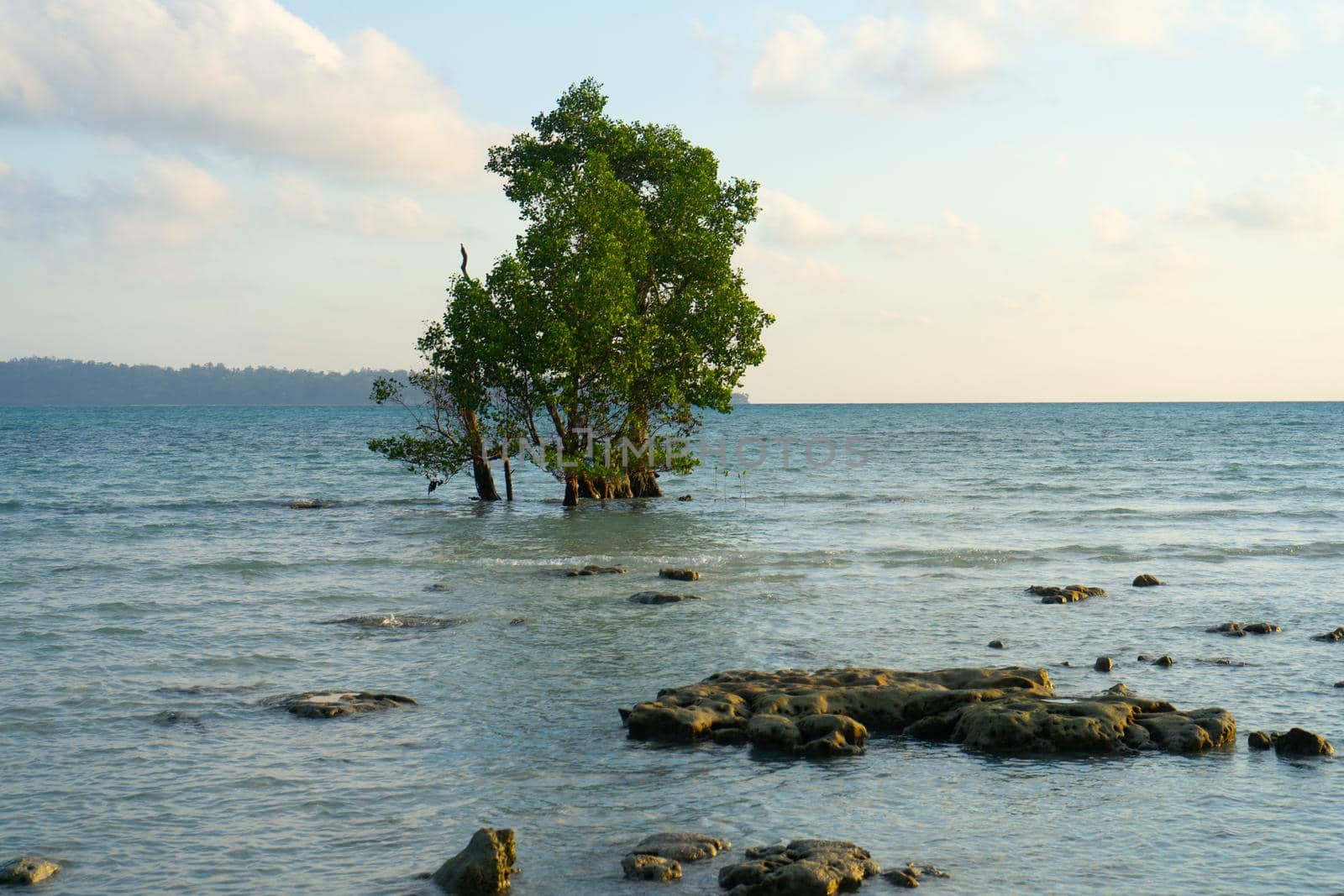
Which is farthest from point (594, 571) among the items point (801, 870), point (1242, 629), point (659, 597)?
point (801, 870)

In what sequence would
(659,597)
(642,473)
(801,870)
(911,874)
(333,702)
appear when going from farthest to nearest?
(642,473), (659,597), (333,702), (911,874), (801,870)

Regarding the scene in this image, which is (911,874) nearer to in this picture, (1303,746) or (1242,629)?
(1303,746)

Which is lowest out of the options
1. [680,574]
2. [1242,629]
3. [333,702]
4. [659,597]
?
[333,702]

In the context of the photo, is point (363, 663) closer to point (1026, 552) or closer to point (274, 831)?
point (274, 831)

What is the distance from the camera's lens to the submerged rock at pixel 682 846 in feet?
38.2

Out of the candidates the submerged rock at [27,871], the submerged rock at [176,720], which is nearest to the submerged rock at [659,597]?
the submerged rock at [176,720]

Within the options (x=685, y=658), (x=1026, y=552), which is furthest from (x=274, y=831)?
(x=1026, y=552)

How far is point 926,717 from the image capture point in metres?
16.2

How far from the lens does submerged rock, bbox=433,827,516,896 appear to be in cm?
1084

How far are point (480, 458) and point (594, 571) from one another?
21326 millimetres

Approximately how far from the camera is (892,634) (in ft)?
76.5

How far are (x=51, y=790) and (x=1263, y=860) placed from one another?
1317 centimetres

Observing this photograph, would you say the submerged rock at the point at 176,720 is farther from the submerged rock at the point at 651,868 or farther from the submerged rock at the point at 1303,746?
the submerged rock at the point at 1303,746

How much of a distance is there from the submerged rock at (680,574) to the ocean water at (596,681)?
665 millimetres
